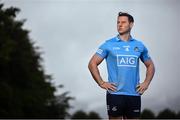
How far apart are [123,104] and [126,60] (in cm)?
40

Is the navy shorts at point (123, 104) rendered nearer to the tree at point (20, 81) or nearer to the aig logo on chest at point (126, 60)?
the aig logo on chest at point (126, 60)

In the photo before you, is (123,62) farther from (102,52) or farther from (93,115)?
(93,115)

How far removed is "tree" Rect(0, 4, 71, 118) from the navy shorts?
34.5 metres

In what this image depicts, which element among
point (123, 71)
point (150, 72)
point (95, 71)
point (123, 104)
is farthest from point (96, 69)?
point (150, 72)

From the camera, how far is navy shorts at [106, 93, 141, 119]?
429 centimetres

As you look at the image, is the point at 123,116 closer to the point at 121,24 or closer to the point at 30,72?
the point at 121,24

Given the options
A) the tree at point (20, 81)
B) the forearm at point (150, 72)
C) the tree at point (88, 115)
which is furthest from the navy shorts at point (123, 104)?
the tree at point (88, 115)

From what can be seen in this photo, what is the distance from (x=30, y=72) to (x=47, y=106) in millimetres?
5573

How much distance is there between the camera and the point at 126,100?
4301 millimetres

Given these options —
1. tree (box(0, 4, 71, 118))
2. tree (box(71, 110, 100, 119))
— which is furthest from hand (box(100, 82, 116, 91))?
tree (box(71, 110, 100, 119))

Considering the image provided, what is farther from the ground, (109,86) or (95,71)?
(95,71)

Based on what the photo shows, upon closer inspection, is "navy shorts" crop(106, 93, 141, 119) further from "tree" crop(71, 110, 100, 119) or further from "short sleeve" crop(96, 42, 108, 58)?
"tree" crop(71, 110, 100, 119)

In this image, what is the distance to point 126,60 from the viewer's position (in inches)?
165

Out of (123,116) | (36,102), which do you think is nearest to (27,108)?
(36,102)
